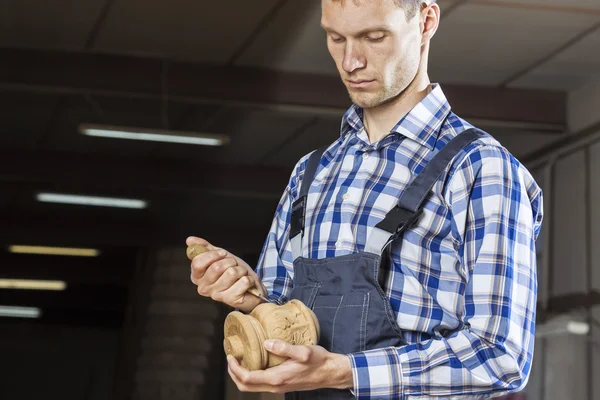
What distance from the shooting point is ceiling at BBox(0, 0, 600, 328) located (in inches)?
170

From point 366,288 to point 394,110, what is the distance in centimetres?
26

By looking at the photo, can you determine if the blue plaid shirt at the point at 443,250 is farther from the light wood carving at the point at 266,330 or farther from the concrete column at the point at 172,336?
the concrete column at the point at 172,336

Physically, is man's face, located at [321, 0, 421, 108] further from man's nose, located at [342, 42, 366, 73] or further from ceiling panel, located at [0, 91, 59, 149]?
ceiling panel, located at [0, 91, 59, 149]

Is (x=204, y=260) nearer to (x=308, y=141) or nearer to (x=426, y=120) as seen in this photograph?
(x=426, y=120)

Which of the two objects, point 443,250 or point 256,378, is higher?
point 443,250

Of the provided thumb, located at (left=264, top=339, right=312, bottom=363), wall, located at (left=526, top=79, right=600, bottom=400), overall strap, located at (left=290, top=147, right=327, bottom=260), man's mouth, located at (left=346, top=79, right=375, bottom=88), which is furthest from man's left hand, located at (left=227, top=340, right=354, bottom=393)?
wall, located at (left=526, top=79, right=600, bottom=400)

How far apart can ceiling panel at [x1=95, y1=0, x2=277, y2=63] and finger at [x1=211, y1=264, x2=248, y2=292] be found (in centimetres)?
296

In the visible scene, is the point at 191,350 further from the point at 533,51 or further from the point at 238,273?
the point at 238,273

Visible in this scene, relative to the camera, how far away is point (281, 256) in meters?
1.42

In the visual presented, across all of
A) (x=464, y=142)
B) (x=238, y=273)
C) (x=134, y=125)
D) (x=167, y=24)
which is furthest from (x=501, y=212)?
(x=134, y=125)

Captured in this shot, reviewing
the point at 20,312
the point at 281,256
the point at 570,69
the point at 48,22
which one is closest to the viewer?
the point at 281,256

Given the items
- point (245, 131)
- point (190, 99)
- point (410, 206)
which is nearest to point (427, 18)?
point (410, 206)

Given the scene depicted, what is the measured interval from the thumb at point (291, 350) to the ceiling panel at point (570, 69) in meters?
3.64

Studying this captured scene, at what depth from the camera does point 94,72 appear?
448 cm
